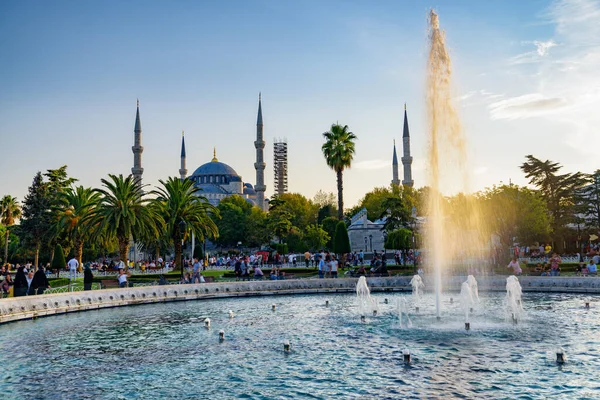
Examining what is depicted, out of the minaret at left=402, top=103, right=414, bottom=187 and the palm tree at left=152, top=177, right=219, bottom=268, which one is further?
the minaret at left=402, top=103, right=414, bottom=187

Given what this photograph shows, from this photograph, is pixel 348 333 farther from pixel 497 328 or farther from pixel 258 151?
pixel 258 151

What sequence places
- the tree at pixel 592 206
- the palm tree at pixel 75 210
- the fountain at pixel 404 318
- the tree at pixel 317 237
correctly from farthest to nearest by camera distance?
the tree at pixel 317 237, the tree at pixel 592 206, the palm tree at pixel 75 210, the fountain at pixel 404 318

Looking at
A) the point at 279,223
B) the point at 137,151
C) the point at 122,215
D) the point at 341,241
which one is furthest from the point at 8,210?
the point at 341,241

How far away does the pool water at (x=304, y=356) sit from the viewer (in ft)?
25.6

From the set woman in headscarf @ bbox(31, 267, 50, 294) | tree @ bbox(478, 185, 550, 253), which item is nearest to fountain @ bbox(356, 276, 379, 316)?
woman in headscarf @ bbox(31, 267, 50, 294)

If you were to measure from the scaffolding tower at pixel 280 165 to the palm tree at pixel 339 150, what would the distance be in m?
69.5

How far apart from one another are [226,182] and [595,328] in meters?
99.6

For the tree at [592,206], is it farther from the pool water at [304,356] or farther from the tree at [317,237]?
the pool water at [304,356]

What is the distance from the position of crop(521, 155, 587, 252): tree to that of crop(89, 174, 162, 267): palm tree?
2985 cm

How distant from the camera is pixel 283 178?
4146 inches

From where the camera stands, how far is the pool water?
307 inches

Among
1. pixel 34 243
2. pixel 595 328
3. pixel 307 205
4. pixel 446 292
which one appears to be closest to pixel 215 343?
pixel 595 328

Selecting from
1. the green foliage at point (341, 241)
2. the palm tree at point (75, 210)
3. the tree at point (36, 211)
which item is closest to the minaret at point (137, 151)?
the tree at point (36, 211)

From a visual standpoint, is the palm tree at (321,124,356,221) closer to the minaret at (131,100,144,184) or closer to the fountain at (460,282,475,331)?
the fountain at (460,282,475,331)
